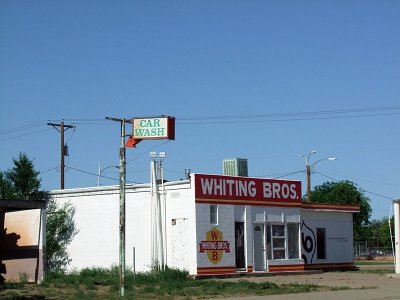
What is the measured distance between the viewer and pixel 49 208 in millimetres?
38125

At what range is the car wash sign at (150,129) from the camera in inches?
933

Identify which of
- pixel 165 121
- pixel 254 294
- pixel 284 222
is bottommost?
pixel 254 294

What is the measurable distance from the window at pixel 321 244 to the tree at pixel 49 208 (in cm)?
1395

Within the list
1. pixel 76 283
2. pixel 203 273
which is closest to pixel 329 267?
pixel 203 273

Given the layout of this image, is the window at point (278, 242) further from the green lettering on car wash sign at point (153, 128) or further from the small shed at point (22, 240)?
the green lettering on car wash sign at point (153, 128)

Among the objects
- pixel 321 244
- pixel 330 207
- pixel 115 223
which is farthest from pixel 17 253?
pixel 330 207

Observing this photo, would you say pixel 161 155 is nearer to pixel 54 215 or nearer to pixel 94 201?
pixel 94 201

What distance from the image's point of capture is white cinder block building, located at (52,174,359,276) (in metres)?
33.8

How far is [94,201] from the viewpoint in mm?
36781

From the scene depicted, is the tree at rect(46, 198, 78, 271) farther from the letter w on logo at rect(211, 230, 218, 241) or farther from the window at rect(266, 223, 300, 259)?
the window at rect(266, 223, 300, 259)

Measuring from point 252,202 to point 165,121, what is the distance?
13.8 metres

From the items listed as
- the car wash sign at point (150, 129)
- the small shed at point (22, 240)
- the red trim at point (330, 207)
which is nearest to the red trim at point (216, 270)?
the red trim at point (330, 207)

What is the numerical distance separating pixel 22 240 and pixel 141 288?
5.98 meters

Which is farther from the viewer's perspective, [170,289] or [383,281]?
[383,281]
